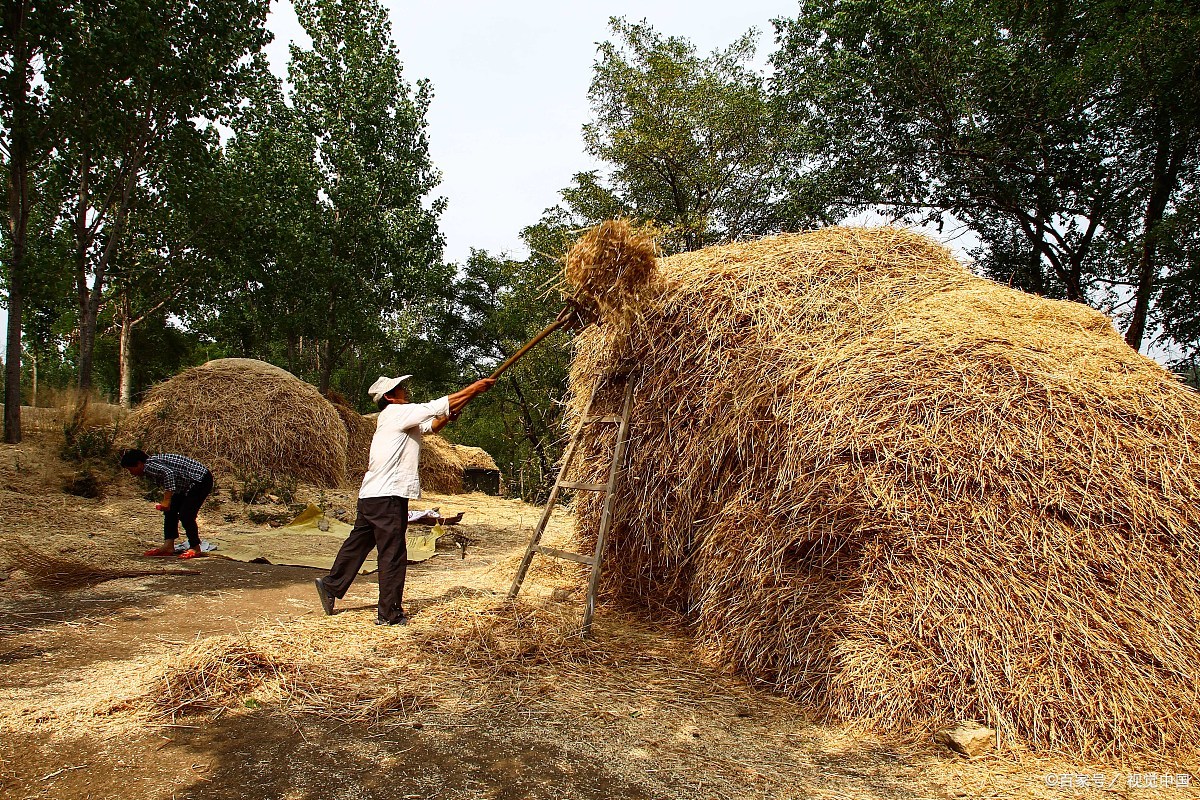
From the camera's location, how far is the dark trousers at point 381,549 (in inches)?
202

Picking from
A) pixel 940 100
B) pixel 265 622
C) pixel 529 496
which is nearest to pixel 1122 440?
pixel 265 622

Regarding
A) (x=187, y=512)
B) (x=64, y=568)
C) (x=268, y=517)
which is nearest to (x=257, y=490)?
(x=268, y=517)

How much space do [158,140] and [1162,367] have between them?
16.8 metres

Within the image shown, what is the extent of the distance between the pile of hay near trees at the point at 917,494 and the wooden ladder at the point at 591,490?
23 centimetres

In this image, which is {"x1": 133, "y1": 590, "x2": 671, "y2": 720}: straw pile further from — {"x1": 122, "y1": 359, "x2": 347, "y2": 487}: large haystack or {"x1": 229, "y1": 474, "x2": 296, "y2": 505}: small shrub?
{"x1": 122, "y1": 359, "x2": 347, "y2": 487}: large haystack

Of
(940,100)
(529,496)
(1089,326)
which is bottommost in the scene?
(529,496)

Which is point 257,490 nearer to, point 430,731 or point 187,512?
point 187,512

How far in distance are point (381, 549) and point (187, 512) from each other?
3.51 meters

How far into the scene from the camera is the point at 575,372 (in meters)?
6.53

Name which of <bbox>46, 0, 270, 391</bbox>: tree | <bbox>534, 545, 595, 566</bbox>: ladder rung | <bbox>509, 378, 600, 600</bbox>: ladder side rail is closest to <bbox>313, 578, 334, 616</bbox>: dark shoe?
<bbox>509, 378, 600, 600</bbox>: ladder side rail

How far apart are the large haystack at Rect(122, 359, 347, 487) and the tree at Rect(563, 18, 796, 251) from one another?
11.0 m

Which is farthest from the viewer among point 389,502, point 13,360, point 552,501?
point 13,360

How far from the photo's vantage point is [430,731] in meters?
3.38

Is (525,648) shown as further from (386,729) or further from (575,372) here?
(575,372)
